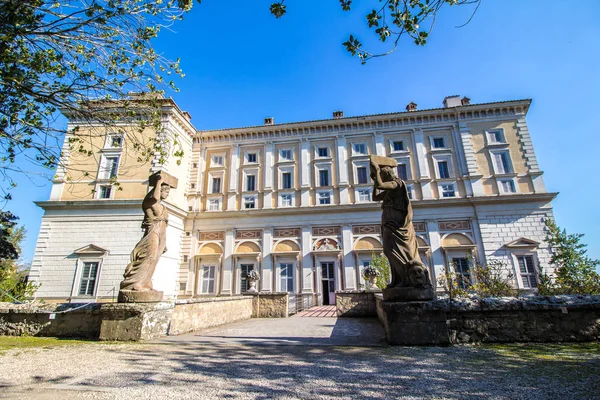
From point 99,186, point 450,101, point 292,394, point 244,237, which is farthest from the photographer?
point 450,101

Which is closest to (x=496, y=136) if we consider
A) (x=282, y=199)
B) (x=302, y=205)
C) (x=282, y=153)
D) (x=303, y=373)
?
(x=302, y=205)

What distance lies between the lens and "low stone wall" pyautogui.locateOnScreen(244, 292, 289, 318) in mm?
12398

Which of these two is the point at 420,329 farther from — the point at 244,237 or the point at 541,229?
the point at 541,229

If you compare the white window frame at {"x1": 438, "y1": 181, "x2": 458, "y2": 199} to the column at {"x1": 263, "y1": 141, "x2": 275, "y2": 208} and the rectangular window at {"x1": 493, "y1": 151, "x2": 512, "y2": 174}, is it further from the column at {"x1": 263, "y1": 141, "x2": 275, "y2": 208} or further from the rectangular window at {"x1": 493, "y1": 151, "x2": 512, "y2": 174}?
the column at {"x1": 263, "y1": 141, "x2": 275, "y2": 208}

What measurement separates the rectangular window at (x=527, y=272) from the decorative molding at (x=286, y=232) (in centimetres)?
1507

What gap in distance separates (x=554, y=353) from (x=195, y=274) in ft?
70.8

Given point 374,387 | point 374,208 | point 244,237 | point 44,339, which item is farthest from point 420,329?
point 244,237

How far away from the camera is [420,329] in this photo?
202 inches

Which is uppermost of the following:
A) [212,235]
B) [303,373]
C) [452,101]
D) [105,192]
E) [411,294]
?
[452,101]

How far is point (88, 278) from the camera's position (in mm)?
19453

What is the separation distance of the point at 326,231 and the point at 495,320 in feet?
54.9

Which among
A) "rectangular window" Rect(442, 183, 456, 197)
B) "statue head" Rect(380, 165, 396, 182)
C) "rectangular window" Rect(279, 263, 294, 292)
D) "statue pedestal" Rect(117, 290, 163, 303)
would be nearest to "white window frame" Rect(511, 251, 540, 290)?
"rectangular window" Rect(442, 183, 456, 197)

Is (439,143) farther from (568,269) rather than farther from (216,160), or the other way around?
(216,160)

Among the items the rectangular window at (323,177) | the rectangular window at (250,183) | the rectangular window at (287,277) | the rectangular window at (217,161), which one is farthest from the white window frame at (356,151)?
the rectangular window at (217,161)
